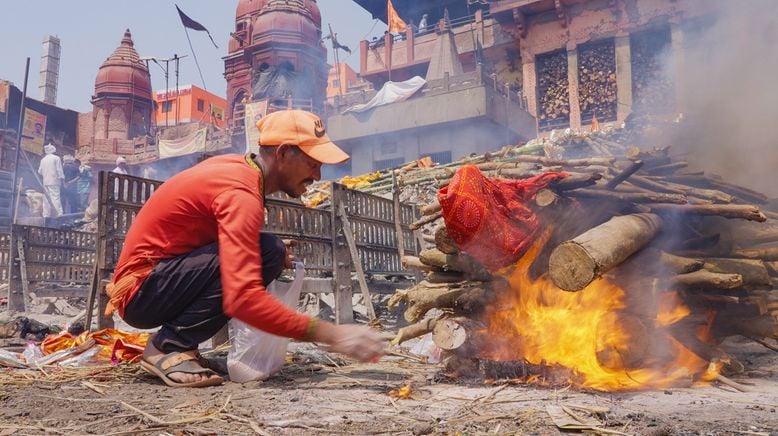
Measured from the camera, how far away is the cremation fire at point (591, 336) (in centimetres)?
327

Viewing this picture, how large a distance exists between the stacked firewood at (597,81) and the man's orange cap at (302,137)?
1916 centimetres

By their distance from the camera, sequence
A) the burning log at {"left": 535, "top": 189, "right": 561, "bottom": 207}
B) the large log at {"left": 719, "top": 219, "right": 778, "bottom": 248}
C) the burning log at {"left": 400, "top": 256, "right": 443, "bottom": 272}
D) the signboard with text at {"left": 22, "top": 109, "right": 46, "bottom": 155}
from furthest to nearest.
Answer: the signboard with text at {"left": 22, "top": 109, "right": 46, "bottom": 155}, the burning log at {"left": 400, "top": 256, "right": 443, "bottom": 272}, the large log at {"left": 719, "top": 219, "right": 778, "bottom": 248}, the burning log at {"left": 535, "top": 189, "right": 561, "bottom": 207}

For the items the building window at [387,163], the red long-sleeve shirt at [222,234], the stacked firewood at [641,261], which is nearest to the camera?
the red long-sleeve shirt at [222,234]

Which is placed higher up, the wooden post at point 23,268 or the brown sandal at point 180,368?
the wooden post at point 23,268

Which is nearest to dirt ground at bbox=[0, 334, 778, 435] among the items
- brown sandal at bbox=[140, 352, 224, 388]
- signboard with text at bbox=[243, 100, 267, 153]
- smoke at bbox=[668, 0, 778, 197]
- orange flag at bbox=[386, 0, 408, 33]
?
brown sandal at bbox=[140, 352, 224, 388]

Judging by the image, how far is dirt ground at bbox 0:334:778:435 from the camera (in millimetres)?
2316

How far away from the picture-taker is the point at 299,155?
9.82ft

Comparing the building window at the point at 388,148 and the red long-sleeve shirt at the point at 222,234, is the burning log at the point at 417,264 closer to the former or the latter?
the red long-sleeve shirt at the point at 222,234

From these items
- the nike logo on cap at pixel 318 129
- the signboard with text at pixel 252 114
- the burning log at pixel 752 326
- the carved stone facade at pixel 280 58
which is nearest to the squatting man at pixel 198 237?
the nike logo on cap at pixel 318 129

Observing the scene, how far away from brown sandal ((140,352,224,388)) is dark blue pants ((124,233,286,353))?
0.19 feet

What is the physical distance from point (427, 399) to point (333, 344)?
2.70 ft

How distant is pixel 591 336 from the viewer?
343 cm

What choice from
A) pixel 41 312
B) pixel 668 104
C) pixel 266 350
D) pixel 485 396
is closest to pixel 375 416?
pixel 485 396

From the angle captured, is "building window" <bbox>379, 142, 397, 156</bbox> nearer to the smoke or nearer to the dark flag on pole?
the smoke
